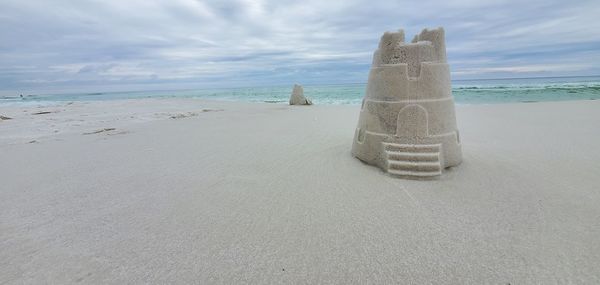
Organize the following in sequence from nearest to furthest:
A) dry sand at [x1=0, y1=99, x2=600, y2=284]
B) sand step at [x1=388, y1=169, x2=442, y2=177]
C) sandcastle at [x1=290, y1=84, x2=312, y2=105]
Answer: dry sand at [x1=0, y1=99, x2=600, y2=284] < sand step at [x1=388, y1=169, x2=442, y2=177] < sandcastle at [x1=290, y1=84, x2=312, y2=105]

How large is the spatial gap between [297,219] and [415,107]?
206 cm

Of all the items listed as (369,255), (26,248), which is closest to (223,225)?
(369,255)

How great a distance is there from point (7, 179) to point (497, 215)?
19.4 ft

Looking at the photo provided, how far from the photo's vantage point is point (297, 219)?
2.69 m

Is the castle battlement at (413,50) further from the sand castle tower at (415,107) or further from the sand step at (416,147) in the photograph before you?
the sand step at (416,147)

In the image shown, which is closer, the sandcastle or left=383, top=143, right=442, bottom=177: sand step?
left=383, top=143, right=442, bottom=177: sand step

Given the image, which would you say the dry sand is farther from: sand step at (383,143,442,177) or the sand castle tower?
the sand castle tower

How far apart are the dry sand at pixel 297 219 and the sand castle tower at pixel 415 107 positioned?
28cm

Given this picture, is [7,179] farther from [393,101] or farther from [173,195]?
[393,101]

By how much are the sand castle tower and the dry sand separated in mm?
283

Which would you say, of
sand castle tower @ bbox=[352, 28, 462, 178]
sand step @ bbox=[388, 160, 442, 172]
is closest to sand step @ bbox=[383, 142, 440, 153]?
sand castle tower @ bbox=[352, 28, 462, 178]

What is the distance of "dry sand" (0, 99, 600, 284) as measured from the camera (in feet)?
6.51

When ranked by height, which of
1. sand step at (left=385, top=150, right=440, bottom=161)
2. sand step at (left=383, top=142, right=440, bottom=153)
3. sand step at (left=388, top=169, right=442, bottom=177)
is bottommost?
sand step at (left=388, top=169, right=442, bottom=177)

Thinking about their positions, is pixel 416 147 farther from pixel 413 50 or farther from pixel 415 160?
pixel 413 50
